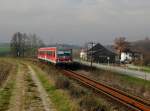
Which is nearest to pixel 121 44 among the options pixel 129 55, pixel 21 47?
pixel 129 55

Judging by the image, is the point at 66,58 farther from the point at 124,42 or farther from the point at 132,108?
the point at 124,42

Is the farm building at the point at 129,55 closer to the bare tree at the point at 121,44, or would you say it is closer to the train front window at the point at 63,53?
the bare tree at the point at 121,44

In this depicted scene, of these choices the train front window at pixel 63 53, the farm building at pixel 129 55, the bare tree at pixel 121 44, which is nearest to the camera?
the train front window at pixel 63 53

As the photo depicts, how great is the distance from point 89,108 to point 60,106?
262 centimetres

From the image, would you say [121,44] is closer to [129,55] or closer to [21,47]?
[129,55]

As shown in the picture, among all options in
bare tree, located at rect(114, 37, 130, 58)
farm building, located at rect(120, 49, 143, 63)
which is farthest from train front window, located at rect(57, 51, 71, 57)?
bare tree, located at rect(114, 37, 130, 58)

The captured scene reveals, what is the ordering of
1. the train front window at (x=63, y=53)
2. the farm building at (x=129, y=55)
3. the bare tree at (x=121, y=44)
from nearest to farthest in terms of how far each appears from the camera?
the train front window at (x=63, y=53), the farm building at (x=129, y=55), the bare tree at (x=121, y=44)

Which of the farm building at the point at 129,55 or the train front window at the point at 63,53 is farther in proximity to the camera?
the farm building at the point at 129,55

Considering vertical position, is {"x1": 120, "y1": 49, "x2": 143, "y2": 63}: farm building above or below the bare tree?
below

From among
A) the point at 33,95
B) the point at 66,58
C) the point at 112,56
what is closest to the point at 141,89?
the point at 33,95

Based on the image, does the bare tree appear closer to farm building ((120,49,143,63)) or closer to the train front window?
farm building ((120,49,143,63))

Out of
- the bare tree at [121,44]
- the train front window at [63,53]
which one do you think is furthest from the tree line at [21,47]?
the train front window at [63,53]

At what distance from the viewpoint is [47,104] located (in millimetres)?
18453

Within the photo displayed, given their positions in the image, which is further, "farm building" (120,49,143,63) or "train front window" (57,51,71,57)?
"farm building" (120,49,143,63)
